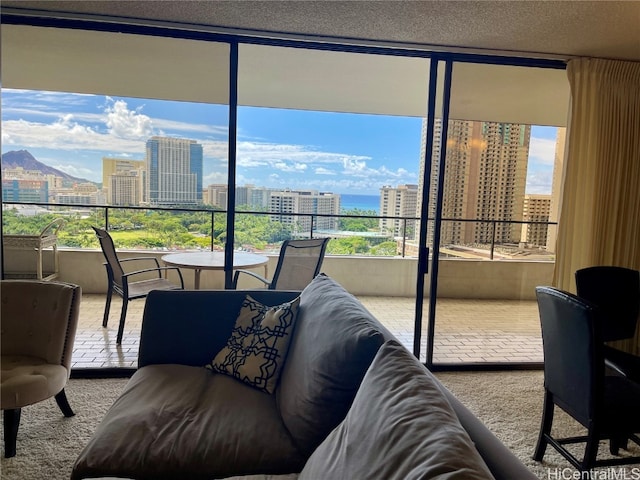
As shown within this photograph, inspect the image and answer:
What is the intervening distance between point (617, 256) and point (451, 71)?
74.8 inches

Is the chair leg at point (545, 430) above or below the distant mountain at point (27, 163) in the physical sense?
below

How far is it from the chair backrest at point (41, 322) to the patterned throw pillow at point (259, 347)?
86 cm

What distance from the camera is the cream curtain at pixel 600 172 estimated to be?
318 centimetres

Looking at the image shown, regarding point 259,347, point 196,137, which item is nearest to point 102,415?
point 259,347

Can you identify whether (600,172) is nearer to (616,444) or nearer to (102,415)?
(616,444)

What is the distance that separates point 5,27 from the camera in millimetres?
2865

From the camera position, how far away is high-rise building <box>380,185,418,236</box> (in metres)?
4.88

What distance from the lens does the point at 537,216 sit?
3566 mm

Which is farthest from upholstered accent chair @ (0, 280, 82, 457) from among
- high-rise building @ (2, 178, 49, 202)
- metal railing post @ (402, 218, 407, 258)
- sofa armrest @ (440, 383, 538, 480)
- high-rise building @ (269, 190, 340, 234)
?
metal railing post @ (402, 218, 407, 258)

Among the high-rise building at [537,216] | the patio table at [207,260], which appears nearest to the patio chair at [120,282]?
the patio table at [207,260]

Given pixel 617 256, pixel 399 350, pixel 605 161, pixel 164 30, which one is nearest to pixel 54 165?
pixel 164 30

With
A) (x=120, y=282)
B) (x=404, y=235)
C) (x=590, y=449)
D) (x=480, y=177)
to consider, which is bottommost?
(x=590, y=449)

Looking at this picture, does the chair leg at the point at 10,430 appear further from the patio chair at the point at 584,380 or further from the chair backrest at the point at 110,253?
the patio chair at the point at 584,380

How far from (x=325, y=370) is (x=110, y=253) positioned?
278 centimetres
